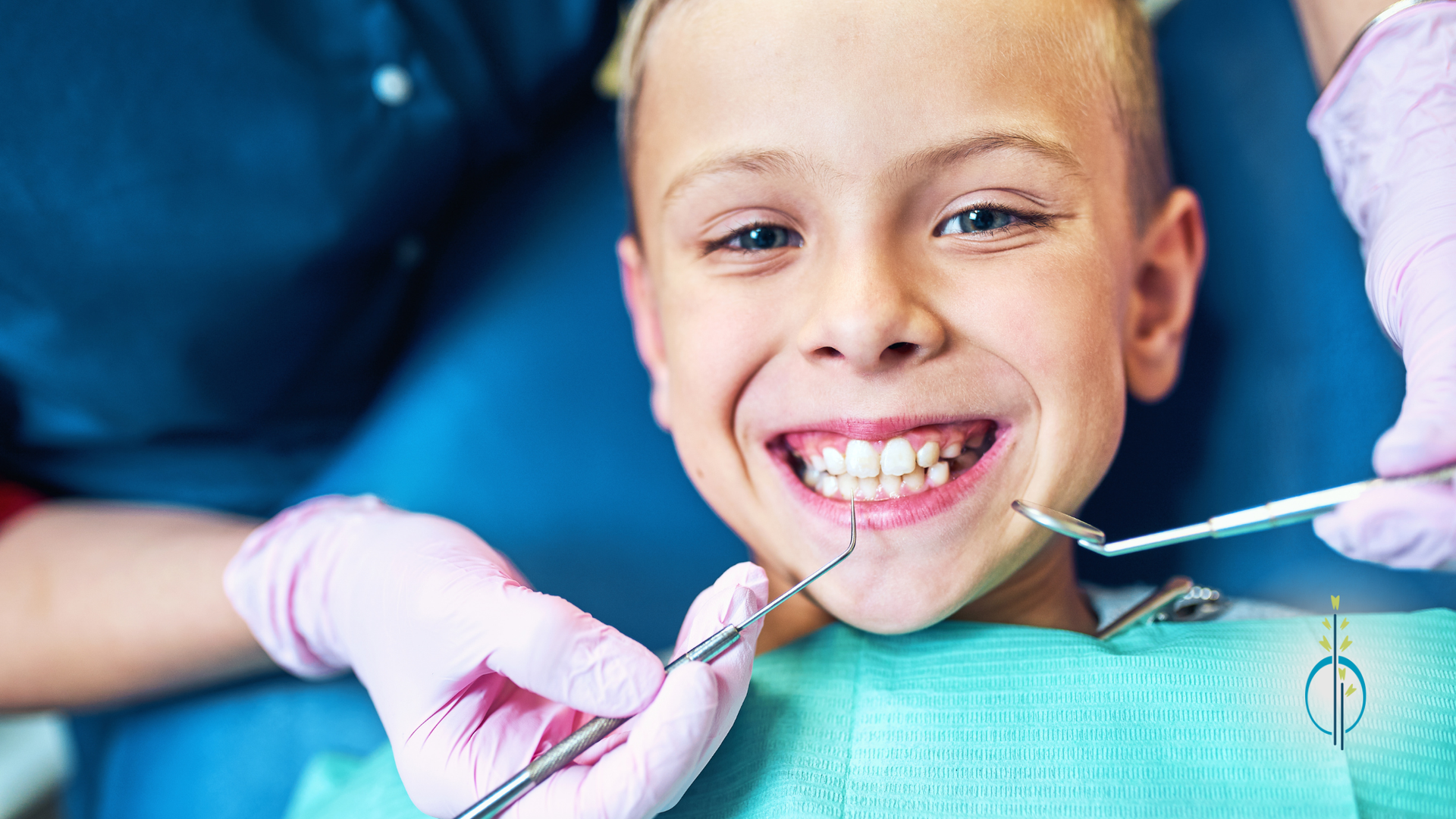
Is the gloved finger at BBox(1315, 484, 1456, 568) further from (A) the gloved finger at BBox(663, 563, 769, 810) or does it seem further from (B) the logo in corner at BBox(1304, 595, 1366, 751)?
(A) the gloved finger at BBox(663, 563, 769, 810)

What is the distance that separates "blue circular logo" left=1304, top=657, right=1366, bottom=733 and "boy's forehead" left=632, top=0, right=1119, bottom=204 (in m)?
0.48

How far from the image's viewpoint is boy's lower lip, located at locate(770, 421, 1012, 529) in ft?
2.77

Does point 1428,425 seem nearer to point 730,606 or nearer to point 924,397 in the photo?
point 924,397

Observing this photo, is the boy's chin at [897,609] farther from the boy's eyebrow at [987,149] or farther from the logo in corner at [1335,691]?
the boy's eyebrow at [987,149]

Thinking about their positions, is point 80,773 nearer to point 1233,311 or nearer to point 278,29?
point 278,29

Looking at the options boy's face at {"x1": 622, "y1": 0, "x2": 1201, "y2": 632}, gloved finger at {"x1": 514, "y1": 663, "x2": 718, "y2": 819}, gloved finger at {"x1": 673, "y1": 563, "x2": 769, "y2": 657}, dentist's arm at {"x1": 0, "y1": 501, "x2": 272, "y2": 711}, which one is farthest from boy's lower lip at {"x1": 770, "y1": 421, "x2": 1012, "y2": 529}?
dentist's arm at {"x1": 0, "y1": 501, "x2": 272, "y2": 711}

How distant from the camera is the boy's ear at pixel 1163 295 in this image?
3.32ft

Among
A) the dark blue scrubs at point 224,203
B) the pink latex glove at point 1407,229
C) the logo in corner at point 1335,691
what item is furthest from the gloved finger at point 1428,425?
the dark blue scrubs at point 224,203

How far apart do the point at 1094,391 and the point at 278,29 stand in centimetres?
107

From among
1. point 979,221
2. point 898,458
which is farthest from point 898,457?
point 979,221

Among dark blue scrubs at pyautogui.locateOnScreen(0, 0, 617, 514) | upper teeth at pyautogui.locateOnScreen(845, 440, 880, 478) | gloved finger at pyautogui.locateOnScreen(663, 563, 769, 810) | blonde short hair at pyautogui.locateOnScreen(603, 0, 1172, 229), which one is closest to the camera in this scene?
gloved finger at pyautogui.locateOnScreen(663, 563, 769, 810)

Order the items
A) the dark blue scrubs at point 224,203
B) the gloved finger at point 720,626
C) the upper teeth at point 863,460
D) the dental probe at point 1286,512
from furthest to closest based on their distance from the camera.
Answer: the dark blue scrubs at point 224,203, the upper teeth at point 863,460, the gloved finger at point 720,626, the dental probe at point 1286,512

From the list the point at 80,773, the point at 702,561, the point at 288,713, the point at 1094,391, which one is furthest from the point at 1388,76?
the point at 80,773

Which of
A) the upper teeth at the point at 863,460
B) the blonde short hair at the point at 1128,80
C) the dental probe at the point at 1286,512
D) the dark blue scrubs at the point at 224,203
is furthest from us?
the dark blue scrubs at the point at 224,203
